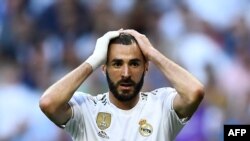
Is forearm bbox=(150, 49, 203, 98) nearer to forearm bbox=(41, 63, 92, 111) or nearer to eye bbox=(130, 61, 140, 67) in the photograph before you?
eye bbox=(130, 61, 140, 67)

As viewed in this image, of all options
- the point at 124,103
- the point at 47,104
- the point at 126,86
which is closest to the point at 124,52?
the point at 126,86

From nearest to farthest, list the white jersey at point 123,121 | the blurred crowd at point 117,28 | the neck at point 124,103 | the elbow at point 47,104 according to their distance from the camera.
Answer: the elbow at point 47,104
the white jersey at point 123,121
the neck at point 124,103
the blurred crowd at point 117,28

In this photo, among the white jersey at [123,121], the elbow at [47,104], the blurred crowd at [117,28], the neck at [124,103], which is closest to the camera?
the elbow at [47,104]

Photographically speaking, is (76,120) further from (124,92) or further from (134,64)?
(134,64)

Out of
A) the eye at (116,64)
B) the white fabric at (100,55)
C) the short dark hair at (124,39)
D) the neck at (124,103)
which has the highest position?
the short dark hair at (124,39)

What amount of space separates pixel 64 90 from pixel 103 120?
1.12ft

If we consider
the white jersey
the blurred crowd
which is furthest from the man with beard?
the blurred crowd

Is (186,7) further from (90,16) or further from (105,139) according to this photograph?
(105,139)

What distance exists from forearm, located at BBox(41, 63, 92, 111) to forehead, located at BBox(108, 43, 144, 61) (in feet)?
0.67

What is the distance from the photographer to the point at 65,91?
439cm

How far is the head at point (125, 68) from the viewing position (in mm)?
4422

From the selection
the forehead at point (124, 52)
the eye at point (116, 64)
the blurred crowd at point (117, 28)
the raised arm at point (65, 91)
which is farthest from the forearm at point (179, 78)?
the blurred crowd at point (117, 28)

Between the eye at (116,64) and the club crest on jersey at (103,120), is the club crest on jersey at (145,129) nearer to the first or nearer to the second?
the club crest on jersey at (103,120)

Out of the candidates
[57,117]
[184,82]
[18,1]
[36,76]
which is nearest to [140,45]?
[184,82]
